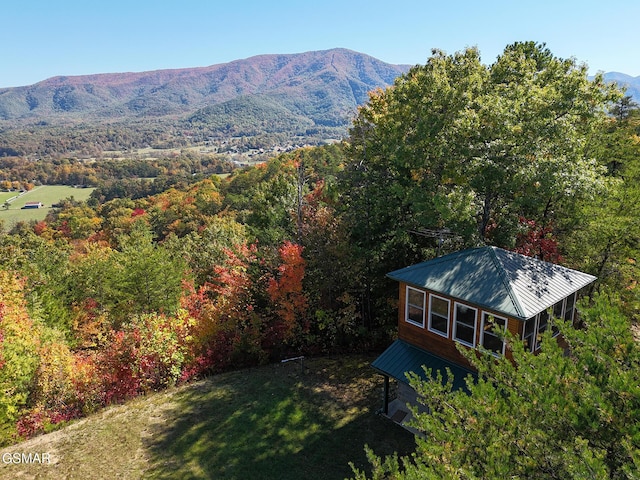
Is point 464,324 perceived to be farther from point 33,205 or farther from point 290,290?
point 33,205

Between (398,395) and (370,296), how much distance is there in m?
6.04

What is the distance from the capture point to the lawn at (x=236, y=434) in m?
12.2

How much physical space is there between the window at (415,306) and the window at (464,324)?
120 cm

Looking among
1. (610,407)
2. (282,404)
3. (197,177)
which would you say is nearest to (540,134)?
(610,407)

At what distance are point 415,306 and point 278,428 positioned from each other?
6232mm

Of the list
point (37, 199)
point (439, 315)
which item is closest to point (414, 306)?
point (439, 315)

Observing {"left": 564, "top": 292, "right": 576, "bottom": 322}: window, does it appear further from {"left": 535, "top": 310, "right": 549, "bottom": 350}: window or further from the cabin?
{"left": 535, "top": 310, "right": 549, "bottom": 350}: window

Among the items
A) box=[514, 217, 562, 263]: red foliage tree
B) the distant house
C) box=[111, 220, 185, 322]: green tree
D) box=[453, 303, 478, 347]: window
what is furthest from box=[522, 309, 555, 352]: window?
the distant house

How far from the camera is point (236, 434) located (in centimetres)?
1373

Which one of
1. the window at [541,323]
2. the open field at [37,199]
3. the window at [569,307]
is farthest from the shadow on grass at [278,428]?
the open field at [37,199]

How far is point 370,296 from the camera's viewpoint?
19.9 metres

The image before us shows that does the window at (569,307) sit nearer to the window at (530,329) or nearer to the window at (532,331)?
the window at (532,331)

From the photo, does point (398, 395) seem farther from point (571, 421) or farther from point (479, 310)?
point (571, 421)

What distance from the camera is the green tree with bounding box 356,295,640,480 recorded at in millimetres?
5254
